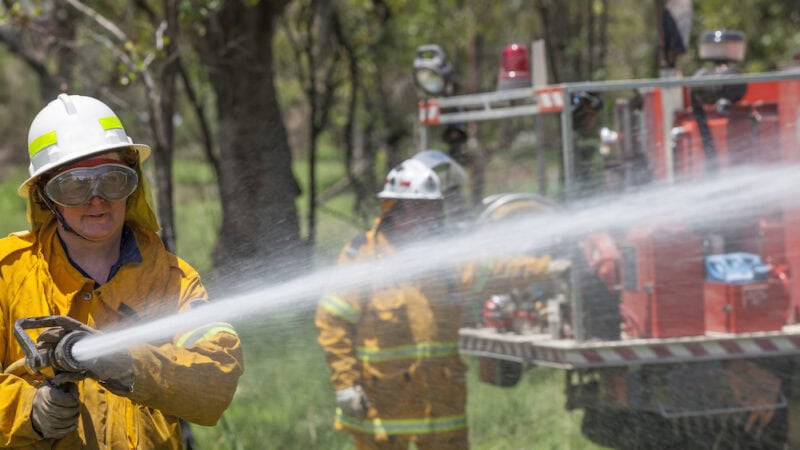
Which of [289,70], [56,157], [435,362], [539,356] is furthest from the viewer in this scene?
[289,70]

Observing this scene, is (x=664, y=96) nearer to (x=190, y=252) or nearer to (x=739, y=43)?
(x=739, y=43)

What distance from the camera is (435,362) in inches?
192

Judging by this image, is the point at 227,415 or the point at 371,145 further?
the point at 371,145

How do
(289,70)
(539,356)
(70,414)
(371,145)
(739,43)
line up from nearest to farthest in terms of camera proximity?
(70,414) < (539,356) < (739,43) < (371,145) < (289,70)

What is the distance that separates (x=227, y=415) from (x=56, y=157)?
427 centimetres

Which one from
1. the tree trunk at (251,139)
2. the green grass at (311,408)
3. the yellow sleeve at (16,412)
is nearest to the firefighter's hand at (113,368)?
the yellow sleeve at (16,412)

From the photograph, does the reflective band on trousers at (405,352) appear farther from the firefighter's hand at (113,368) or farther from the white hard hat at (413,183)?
the firefighter's hand at (113,368)

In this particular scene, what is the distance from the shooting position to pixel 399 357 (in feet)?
15.9

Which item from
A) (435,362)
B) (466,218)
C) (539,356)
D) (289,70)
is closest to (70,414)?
(435,362)

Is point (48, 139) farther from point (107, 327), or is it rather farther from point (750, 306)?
point (750, 306)

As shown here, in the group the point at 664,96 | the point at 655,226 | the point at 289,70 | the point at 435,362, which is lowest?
the point at 435,362

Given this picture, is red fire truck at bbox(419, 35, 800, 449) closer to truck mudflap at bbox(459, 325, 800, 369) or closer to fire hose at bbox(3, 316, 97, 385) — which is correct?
truck mudflap at bbox(459, 325, 800, 369)

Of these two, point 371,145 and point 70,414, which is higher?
point 371,145

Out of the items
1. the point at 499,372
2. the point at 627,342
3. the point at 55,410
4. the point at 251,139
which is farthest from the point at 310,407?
the point at 55,410
